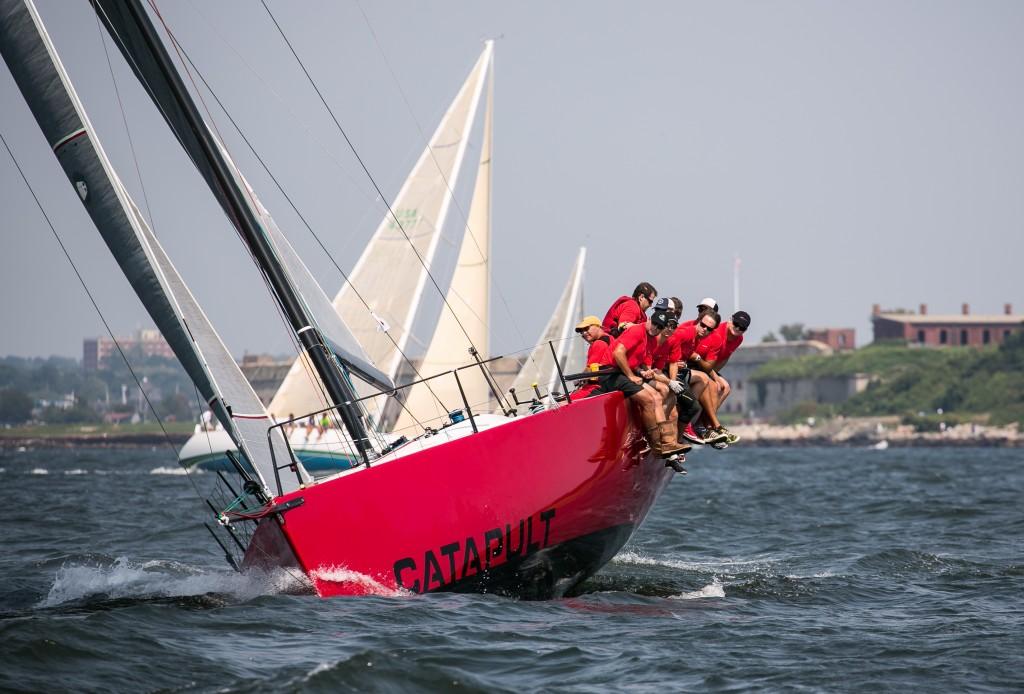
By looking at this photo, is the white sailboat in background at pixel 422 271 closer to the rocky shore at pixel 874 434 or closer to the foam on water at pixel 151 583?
the foam on water at pixel 151 583

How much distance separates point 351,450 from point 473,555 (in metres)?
1.49

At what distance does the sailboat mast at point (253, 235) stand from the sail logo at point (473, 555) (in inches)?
39.9

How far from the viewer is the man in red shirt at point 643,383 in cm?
995

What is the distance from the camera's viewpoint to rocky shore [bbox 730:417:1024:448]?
77.8 meters

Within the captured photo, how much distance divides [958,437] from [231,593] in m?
74.2

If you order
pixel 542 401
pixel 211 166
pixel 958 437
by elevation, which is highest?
pixel 211 166

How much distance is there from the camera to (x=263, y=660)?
24.4ft

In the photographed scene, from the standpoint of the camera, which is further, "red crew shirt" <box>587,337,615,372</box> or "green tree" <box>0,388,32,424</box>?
Answer: "green tree" <box>0,388,32,424</box>

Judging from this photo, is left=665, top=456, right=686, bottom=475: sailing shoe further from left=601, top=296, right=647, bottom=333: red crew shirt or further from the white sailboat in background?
the white sailboat in background

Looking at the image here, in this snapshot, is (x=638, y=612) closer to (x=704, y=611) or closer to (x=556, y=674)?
(x=704, y=611)

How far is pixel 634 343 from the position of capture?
9.97m

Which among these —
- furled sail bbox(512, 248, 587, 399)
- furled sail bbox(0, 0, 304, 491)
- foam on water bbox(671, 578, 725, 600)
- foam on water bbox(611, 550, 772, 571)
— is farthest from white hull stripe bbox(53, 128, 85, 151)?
furled sail bbox(512, 248, 587, 399)

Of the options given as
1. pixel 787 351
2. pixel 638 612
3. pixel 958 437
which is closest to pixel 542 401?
pixel 638 612

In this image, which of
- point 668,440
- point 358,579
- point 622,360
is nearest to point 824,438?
point 668,440
